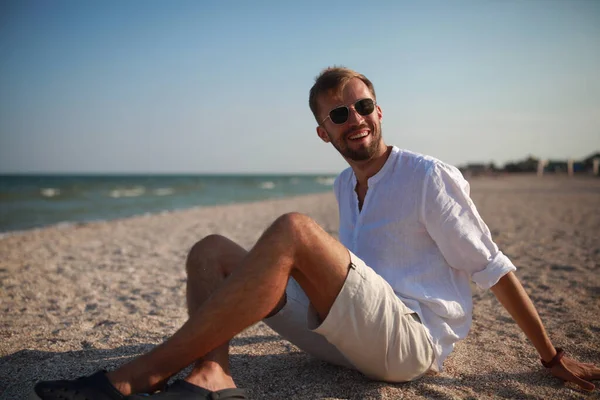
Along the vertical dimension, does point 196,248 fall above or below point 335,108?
below

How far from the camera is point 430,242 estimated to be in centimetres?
201

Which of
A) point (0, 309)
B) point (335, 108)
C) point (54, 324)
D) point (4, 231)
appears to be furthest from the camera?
point (4, 231)

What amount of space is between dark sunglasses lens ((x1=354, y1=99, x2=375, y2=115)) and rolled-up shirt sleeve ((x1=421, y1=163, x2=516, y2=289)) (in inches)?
20.7

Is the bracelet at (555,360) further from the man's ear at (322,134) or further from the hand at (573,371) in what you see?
the man's ear at (322,134)

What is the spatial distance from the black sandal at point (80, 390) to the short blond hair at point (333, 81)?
5.61 feet

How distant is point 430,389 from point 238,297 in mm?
1143

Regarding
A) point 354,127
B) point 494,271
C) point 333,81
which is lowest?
point 494,271

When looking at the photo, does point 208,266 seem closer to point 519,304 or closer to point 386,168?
point 386,168

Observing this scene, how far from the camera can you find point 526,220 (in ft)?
29.3

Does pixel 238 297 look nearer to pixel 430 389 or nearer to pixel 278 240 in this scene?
pixel 278 240

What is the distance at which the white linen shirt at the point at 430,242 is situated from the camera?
73.8 inches

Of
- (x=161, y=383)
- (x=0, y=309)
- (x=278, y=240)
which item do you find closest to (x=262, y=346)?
(x=161, y=383)

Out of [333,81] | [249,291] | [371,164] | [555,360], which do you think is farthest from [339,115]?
[555,360]

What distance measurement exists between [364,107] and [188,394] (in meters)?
1.62
